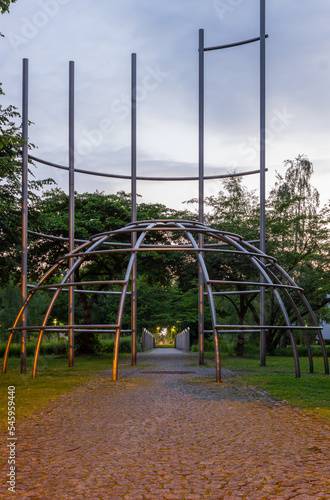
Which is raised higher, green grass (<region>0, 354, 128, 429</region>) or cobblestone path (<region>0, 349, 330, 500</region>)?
cobblestone path (<region>0, 349, 330, 500</region>)

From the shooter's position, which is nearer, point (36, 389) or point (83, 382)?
point (36, 389)

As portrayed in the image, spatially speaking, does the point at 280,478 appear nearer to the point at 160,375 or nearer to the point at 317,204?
the point at 160,375

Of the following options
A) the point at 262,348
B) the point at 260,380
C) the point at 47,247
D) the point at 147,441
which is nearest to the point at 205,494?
the point at 147,441

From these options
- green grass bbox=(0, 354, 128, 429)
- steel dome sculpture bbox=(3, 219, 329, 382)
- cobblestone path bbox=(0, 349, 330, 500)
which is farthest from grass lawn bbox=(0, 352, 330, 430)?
steel dome sculpture bbox=(3, 219, 329, 382)

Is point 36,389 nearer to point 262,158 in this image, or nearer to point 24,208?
point 24,208

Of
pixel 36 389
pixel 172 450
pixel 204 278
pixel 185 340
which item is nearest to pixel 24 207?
pixel 204 278

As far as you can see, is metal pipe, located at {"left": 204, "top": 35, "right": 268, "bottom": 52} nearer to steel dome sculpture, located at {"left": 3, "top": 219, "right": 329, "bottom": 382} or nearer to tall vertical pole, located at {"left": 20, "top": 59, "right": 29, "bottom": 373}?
tall vertical pole, located at {"left": 20, "top": 59, "right": 29, "bottom": 373}

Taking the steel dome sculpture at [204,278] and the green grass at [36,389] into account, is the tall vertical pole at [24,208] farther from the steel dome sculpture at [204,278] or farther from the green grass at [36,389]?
the green grass at [36,389]

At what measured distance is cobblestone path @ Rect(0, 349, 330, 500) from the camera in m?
4.01

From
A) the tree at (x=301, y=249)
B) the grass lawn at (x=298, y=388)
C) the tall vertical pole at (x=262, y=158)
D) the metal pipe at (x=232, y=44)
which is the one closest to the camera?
the grass lawn at (x=298, y=388)

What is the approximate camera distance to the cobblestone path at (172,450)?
4012mm

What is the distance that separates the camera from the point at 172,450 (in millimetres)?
5215

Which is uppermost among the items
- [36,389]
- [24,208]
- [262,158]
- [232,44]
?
[232,44]

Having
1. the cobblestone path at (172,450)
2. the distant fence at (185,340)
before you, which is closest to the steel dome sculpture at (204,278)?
the cobblestone path at (172,450)
